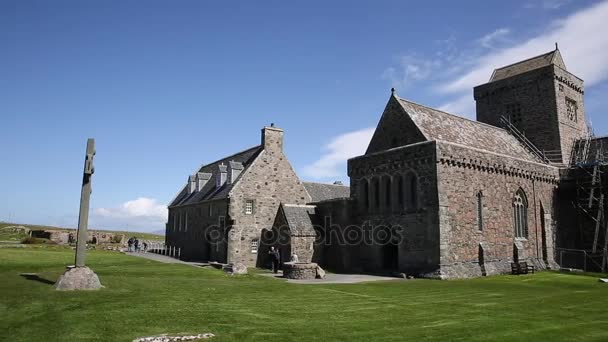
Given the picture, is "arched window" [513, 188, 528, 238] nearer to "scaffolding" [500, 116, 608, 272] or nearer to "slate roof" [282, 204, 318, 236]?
"scaffolding" [500, 116, 608, 272]

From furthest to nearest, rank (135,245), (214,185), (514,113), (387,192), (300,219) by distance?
1. (135,245)
2. (214,185)
3. (514,113)
4. (300,219)
5. (387,192)

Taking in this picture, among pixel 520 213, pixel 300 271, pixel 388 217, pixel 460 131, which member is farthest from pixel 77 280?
pixel 520 213

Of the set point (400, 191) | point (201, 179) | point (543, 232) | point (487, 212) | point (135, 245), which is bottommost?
point (135, 245)

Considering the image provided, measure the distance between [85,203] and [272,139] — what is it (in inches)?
945

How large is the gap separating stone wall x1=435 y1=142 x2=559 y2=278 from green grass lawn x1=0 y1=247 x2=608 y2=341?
745 centimetres

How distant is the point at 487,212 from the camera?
30594 mm

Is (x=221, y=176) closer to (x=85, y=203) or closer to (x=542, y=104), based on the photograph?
(x=85, y=203)

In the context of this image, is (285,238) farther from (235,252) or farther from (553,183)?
(553,183)

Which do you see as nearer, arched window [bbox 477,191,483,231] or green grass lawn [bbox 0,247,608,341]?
green grass lawn [bbox 0,247,608,341]

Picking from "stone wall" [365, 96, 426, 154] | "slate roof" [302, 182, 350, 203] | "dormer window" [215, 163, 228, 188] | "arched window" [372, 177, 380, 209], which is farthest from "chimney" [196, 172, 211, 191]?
"arched window" [372, 177, 380, 209]

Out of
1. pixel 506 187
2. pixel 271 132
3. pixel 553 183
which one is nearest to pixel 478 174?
pixel 506 187

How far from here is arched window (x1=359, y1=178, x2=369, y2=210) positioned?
3362 cm

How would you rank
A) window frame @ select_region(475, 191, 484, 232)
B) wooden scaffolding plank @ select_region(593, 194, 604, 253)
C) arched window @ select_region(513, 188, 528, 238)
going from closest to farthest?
window frame @ select_region(475, 191, 484, 232), arched window @ select_region(513, 188, 528, 238), wooden scaffolding plank @ select_region(593, 194, 604, 253)

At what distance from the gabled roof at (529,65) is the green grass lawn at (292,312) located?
99.1 ft
